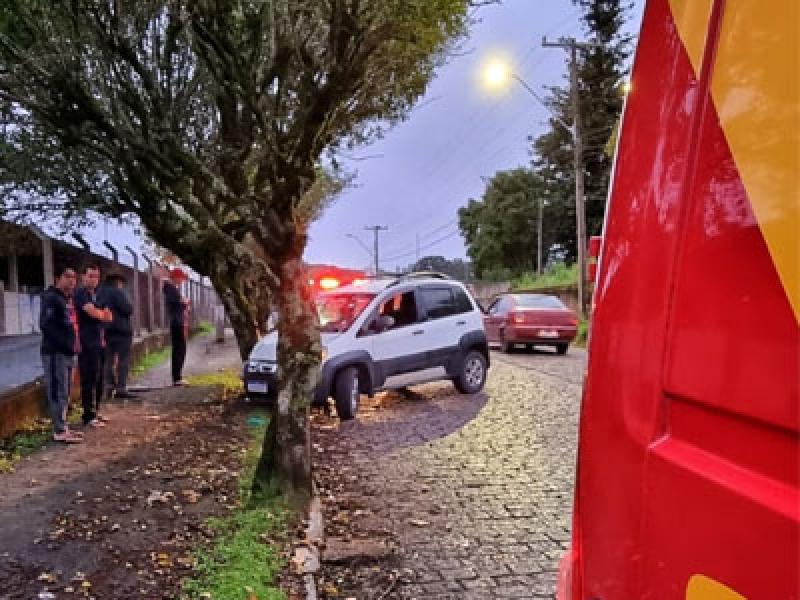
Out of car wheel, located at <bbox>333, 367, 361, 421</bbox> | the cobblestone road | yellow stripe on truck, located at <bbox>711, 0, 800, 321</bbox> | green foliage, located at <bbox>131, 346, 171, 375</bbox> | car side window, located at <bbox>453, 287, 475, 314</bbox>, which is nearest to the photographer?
yellow stripe on truck, located at <bbox>711, 0, 800, 321</bbox>

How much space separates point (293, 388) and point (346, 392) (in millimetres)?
4082

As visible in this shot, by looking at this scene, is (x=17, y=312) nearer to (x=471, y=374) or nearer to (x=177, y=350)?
(x=177, y=350)

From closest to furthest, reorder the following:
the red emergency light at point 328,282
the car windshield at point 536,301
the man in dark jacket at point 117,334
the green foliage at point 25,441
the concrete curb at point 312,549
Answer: the concrete curb at point 312,549
the green foliage at point 25,441
the man in dark jacket at point 117,334
the red emergency light at point 328,282
the car windshield at point 536,301

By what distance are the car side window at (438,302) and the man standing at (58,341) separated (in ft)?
17.6

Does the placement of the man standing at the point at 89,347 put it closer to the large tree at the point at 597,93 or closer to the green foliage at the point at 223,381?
the green foliage at the point at 223,381

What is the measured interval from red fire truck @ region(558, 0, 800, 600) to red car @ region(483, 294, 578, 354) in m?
16.8

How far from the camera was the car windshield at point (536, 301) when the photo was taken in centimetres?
1914

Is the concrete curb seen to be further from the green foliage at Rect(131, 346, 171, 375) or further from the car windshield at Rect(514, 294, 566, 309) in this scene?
the car windshield at Rect(514, 294, 566, 309)

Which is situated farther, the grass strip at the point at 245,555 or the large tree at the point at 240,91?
the large tree at the point at 240,91

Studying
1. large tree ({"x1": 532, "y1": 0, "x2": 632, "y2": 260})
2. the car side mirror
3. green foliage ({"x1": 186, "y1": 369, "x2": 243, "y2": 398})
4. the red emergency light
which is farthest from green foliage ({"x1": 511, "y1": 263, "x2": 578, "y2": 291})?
the car side mirror

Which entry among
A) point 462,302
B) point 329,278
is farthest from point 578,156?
point 462,302

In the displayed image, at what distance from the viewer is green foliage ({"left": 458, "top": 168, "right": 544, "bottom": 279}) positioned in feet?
156

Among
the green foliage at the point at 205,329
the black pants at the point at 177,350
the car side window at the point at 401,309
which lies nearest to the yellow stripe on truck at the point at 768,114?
the car side window at the point at 401,309

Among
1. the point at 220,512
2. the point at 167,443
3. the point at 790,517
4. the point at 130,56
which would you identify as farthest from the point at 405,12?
the point at 790,517
